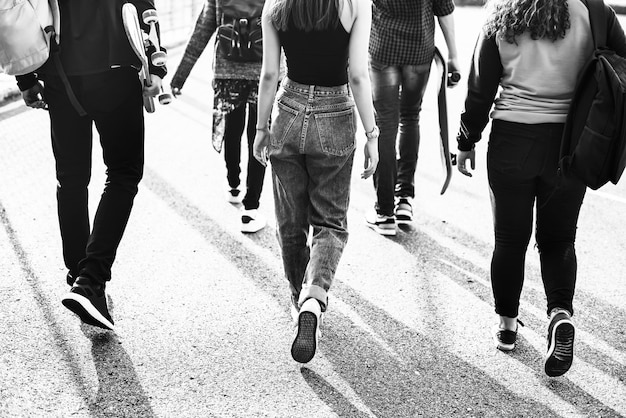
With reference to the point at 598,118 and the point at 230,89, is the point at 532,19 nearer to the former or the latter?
the point at 598,118

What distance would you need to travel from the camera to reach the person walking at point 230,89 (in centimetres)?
520

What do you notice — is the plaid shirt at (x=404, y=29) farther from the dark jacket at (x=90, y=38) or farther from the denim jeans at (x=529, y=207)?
the dark jacket at (x=90, y=38)

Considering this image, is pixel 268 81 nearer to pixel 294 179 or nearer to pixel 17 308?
pixel 294 179

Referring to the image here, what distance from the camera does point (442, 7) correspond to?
17.2ft

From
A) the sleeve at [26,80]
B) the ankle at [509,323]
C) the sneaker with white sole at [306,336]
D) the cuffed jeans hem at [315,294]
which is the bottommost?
the ankle at [509,323]

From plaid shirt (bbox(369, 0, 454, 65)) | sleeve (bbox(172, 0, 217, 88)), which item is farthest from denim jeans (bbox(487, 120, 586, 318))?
sleeve (bbox(172, 0, 217, 88))

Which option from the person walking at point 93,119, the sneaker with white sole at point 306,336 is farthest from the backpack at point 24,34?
the sneaker with white sole at point 306,336

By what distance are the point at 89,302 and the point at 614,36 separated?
2513 mm

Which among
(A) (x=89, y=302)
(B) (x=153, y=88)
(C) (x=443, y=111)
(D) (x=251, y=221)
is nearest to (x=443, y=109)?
(C) (x=443, y=111)

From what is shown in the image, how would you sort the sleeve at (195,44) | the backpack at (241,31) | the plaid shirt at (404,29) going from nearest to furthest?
1. the backpack at (241,31)
2. the plaid shirt at (404,29)
3. the sleeve at (195,44)

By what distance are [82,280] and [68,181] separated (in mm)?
493

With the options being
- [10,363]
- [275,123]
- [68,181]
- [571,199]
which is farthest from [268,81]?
[10,363]

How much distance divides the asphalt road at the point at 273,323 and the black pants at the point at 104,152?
42cm

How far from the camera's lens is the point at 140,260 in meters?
4.97
